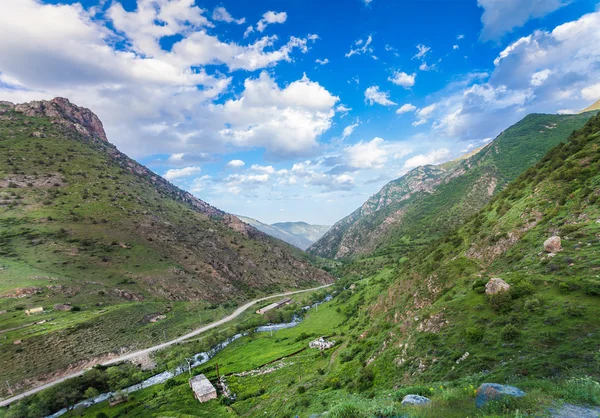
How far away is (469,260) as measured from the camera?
4441cm

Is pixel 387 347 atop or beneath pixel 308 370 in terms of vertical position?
atop

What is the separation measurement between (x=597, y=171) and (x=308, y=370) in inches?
2282

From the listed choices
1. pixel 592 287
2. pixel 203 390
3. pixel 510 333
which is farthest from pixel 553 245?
pixel 203 390

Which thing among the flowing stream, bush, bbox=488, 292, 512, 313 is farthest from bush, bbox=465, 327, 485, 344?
the flowing stream

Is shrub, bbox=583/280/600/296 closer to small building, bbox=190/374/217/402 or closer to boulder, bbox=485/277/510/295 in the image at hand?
boulder, bbox=485/277/510/295

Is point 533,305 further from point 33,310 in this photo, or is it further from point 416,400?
point 33,310

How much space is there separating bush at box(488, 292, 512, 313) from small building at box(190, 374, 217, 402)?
58354 millimetres

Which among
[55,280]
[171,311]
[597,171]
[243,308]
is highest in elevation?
[597,171]

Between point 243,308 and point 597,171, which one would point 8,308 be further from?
point 597,171

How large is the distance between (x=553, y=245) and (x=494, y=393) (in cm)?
2403

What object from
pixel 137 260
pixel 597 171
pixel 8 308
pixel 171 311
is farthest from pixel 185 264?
pixel 597 171

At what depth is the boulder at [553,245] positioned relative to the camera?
2819cm

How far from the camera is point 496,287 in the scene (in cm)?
2620

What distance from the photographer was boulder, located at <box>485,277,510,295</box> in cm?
2555
